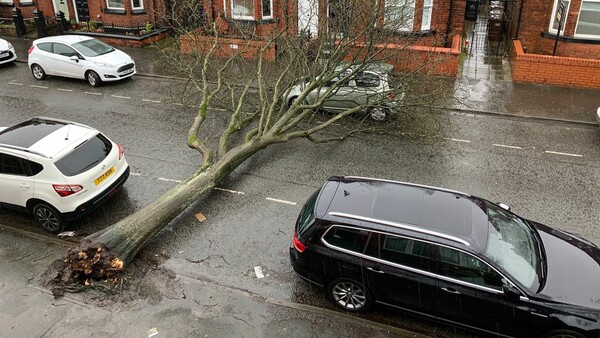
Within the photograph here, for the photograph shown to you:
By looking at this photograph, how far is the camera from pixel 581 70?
15.3 meters

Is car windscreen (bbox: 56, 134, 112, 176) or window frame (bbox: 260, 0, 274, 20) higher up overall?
window frame (bbox: 260, 0, 274, 20)

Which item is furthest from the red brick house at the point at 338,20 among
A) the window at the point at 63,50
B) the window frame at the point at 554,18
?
the window at the point at 63,50

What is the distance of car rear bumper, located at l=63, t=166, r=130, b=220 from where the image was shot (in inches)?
343

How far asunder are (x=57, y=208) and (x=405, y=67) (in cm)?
1169

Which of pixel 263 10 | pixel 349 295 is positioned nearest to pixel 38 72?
pixel 263 10

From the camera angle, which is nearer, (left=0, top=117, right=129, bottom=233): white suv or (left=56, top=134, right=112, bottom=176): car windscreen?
(left=0, top=117, right=129, bottom=233): white suv

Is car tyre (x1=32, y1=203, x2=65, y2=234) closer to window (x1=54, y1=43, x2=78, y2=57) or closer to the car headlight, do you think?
the car headlight

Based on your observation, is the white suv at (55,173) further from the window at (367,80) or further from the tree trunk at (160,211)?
the window at (367,80)

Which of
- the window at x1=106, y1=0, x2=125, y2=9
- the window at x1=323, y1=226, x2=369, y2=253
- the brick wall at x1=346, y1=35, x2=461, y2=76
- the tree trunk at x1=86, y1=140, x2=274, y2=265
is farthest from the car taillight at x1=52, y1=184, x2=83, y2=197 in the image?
the window at x1=106, y1=0, x2=125, y2=9

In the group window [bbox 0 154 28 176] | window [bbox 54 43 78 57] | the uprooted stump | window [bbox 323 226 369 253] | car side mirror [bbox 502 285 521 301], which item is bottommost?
the uprooted stump

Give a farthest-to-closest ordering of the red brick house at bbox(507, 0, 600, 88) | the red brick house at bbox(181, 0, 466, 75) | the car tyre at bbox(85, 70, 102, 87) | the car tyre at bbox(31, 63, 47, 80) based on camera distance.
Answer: the car tyre at bbox(31, 63, 47, 80) < the car tyre at bbox(85, 70, 102, 87) < the red brick house at bbox(507, 0, 600, 88) < the red brick house at bbox(181, 0, 466, 75)

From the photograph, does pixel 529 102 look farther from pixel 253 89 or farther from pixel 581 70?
pixel 253 89

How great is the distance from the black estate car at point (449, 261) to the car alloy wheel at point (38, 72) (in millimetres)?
14255

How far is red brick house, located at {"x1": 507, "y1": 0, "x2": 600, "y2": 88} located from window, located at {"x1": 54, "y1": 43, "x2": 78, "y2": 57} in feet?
49.1
